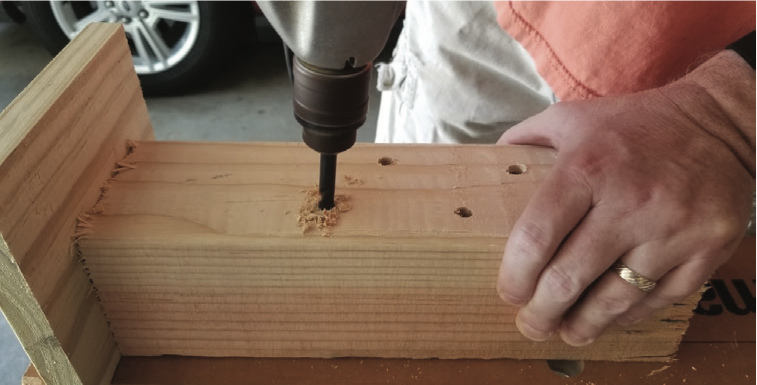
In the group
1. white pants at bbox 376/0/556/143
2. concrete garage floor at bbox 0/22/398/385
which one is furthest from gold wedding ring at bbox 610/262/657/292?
concrete garage floor at bbox 0/22/398/385

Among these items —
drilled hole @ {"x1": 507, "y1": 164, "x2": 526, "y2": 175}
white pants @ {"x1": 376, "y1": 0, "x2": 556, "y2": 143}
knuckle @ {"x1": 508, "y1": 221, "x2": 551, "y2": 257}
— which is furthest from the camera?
white pants @ {"x1": 376, "y1": 0, "x2": 556, "y2": 143}

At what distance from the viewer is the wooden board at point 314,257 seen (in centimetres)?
53

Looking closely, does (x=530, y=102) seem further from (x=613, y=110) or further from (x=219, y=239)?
(x=219, y=239)

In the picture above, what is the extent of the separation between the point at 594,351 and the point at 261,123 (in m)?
1.98

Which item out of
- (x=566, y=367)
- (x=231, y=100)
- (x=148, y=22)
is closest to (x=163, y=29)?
(x=148, y=22)

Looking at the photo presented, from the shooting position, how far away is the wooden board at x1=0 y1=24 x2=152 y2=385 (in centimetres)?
46

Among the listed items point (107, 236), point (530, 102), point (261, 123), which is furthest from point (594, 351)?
point (261, 123)

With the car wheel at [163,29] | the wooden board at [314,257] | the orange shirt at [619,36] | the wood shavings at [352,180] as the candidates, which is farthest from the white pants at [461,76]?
the car wheel at [163,29]

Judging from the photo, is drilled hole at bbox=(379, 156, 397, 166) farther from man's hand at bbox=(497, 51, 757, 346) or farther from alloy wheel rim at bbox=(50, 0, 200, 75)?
alloy wheel rim at bbox=(50, 0, 200, 75)

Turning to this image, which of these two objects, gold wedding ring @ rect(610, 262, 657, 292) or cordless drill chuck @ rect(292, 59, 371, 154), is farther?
gold wedding ring @ rect(610, 262, 657, 292)

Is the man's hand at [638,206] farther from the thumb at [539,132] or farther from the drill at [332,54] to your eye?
the drill at [332,54]

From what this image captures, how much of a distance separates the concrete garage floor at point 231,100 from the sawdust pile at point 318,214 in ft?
5.73

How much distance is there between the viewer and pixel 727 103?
1.82 ft

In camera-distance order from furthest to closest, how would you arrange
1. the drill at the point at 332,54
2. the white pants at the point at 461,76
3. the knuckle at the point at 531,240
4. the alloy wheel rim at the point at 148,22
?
1. the alloy wheel rim at the point at 148,22
2. the white pants at the point at 461,76
3. the knuckle at the point at 531,240
4. the drill at the point at 332,54
